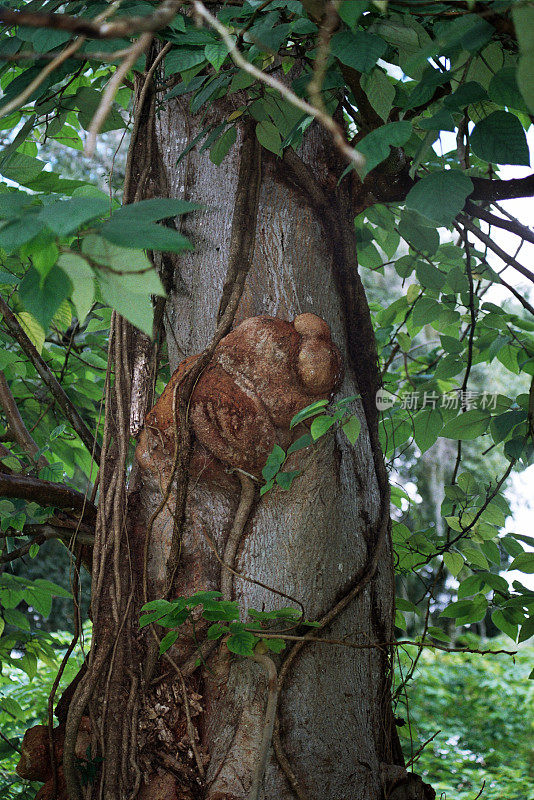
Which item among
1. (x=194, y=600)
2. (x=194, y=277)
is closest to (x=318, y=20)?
(x=194, y=277)

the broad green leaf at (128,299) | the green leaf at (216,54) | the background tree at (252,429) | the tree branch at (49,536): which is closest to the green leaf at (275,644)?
the background tree at (252,429)

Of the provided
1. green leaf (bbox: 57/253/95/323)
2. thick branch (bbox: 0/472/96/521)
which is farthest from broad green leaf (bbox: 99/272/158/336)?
thick branch (bbox: 0/472/96/521)

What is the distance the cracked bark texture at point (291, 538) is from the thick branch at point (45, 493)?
0.20 m

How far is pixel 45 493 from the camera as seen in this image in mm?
1206

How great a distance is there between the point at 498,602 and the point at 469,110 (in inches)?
39.7

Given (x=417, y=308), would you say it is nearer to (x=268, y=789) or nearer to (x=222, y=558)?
(x=222, y=558)

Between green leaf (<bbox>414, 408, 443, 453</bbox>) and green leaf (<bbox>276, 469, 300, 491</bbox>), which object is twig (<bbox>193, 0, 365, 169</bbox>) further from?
green leaf (<bbox>414, 408, 443, 453</bbox>)

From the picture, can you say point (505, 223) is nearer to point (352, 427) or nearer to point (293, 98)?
point (352, 427)

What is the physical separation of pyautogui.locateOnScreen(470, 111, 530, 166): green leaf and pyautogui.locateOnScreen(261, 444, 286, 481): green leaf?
51 cm

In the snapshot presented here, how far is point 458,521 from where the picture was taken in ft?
4.80

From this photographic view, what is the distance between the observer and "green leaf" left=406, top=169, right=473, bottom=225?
30.0 inches

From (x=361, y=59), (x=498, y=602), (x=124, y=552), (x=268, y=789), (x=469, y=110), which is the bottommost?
(x=268, y=789)

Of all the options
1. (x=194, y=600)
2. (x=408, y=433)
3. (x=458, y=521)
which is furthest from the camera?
(x=408, y=433)

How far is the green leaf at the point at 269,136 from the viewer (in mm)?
1072
